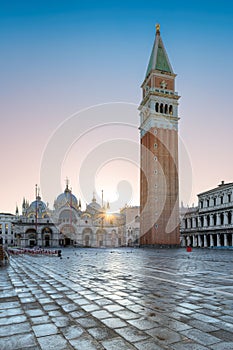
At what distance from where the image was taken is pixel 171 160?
172 ft

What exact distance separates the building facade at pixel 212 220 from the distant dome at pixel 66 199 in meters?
34.1

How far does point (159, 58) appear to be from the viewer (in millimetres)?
56281

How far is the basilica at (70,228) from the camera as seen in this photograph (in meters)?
72.4

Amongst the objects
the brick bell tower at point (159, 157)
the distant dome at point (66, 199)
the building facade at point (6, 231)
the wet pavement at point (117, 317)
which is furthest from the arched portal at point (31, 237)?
→ the wet pavement at point (117, 317)

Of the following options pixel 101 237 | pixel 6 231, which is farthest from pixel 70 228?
pixel 6 231

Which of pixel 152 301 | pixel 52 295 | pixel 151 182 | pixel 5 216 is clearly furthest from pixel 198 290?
pixel 5 216

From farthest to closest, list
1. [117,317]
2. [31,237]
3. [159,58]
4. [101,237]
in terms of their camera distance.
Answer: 1. [101,237]
2. [31,237]
3. [159,58]
4. [117,317]

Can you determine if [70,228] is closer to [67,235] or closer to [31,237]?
[67,235]

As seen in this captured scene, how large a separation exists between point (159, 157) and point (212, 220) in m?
13.9

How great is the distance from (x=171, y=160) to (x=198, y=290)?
46.4 metres

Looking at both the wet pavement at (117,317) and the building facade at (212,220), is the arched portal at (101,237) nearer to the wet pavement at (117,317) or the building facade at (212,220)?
the building facade at (212,220)

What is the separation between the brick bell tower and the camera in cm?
4928

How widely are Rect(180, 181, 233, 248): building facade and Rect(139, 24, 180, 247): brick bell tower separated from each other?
5535 mm

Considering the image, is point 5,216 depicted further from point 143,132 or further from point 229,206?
point 229,206
